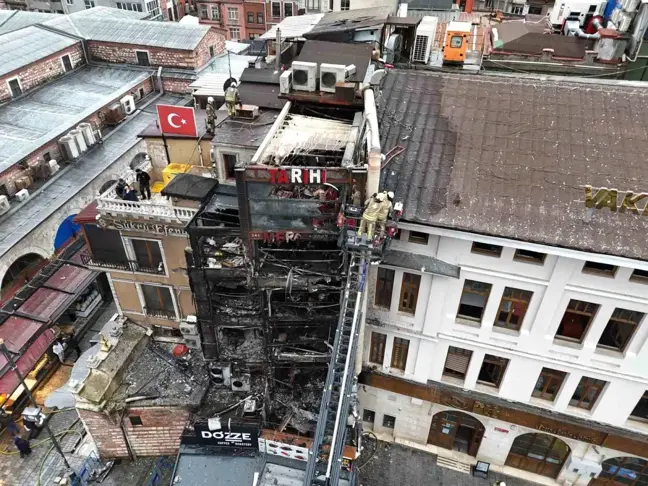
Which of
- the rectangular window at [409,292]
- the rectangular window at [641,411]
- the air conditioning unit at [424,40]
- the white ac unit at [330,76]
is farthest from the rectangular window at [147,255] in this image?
the air conditioning unit at [424,40]

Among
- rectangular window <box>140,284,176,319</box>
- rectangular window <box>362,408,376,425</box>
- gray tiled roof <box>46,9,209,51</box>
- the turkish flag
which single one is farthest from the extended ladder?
gray tiled roof <box>46,9,209,51</box>

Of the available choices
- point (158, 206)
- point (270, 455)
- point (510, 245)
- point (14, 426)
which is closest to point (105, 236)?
point (158, 206)

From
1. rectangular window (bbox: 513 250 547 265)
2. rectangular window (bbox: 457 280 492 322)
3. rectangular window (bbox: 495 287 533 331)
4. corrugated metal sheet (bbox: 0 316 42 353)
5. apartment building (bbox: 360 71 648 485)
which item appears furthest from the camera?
corrugated metal sheet (bbox: 0 316 42 353)

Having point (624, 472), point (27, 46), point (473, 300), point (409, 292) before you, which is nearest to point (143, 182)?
point (409, 292)

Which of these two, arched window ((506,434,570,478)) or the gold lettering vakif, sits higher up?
the gold lettering vakif

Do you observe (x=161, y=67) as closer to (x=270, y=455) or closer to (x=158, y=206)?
(x=158, y=206)

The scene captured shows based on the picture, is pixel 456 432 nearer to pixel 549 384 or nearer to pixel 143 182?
pixel 549 384

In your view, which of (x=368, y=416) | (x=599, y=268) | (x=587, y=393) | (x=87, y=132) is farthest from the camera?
(x=87, y=132)

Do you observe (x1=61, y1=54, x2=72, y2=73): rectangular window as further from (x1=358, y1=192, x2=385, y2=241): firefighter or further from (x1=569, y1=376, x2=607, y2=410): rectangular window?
(x1=569, y1=376, x2=607, y2=410): rectangular window
